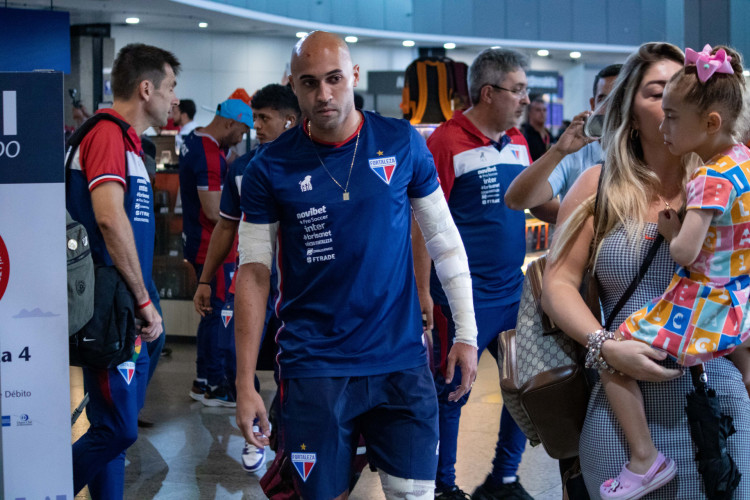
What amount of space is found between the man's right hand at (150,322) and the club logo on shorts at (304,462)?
117 centimetres

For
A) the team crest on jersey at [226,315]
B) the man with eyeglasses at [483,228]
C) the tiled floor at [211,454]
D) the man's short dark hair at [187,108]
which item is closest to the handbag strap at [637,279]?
the man with eyeglasses at [483,228]

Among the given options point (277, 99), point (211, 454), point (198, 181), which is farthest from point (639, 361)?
point (198, 181)

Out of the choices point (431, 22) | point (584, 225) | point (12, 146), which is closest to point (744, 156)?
point (584, 225)

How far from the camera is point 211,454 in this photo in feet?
16.1

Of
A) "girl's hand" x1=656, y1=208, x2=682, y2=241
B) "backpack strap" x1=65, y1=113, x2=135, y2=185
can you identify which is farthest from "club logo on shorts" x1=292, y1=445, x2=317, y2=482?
"backpack strap" x1=65, y1=113, x2=135, y2=185

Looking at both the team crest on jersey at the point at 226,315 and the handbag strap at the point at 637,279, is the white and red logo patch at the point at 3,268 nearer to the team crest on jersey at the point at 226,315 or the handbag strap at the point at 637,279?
the handbag strap at the point at 637,279

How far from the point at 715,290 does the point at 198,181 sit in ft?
14.1

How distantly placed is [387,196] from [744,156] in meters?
0.92

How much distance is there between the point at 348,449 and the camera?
96.3 inches

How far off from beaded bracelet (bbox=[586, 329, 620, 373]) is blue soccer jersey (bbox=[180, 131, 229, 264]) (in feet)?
12.8

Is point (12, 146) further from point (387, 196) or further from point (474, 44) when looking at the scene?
point (474, 44)

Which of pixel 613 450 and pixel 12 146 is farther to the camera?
pixel 12 146

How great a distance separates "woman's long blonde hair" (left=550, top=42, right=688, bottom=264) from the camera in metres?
2.14

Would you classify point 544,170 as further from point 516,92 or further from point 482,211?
point 516,92
